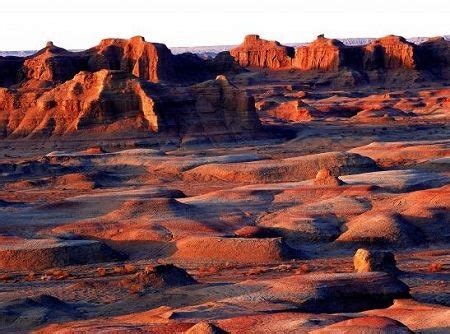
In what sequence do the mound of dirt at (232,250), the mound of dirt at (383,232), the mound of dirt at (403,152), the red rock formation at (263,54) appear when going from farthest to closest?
the red rock formation at (263,54), the mound of dirt at (403,152), the mound of dirt at (383,232), the mound of dirt at (232,250)

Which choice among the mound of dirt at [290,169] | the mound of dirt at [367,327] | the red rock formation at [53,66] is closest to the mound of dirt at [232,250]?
the mound of dirt at [367,327]

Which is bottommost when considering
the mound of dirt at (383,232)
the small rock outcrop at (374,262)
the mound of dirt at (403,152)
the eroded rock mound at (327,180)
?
the mound of dirt at (403,152)

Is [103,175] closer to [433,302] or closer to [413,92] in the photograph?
[433,302]

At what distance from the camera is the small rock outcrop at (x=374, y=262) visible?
80.6ft

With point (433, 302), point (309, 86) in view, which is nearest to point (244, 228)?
point (433, 302)

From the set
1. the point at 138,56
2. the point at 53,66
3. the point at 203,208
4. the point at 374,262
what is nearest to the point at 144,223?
the point at 203,208

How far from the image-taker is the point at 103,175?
52.8m

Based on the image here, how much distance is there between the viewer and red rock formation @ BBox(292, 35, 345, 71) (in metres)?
122

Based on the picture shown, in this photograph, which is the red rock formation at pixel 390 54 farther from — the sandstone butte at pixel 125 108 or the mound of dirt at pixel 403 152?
the mound of dirt at pixel 403 152

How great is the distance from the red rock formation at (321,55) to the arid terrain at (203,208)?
27.7m

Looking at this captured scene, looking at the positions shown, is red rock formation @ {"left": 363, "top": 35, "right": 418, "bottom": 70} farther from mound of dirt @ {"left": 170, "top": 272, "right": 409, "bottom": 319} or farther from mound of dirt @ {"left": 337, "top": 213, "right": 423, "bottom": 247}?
mound of dirt @ {"left": 170, "top": 272, "right": 409, "bottom": 319}

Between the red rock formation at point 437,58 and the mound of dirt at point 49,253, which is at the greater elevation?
the red rock formation at point 437,58

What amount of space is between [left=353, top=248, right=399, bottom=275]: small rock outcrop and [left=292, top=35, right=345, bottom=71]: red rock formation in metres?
97.6

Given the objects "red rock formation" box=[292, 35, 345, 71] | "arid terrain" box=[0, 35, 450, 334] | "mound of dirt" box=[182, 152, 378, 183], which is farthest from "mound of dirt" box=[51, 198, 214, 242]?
"red rock formation" box=[292, 35, 345, 71]
